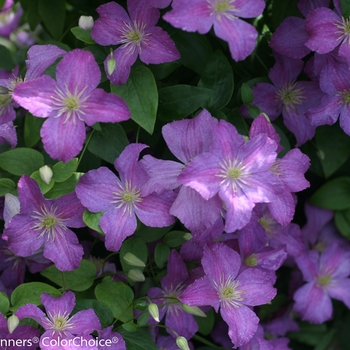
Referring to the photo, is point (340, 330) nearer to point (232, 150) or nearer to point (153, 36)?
point (232, 150)

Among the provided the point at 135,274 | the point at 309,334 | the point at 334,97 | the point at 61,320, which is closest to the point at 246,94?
the point at 334,97

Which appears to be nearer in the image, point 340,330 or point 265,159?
point 265,159

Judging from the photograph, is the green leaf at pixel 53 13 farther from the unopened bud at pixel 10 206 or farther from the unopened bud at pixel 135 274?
the unopened bud at pixel 135 274

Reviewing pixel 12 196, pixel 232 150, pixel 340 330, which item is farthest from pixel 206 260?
pixel 340 330

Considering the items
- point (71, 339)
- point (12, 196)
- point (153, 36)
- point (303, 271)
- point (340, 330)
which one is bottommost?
point (340, 330)

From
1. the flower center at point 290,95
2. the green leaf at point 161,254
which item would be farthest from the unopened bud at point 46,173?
the flower center at point 290,95
